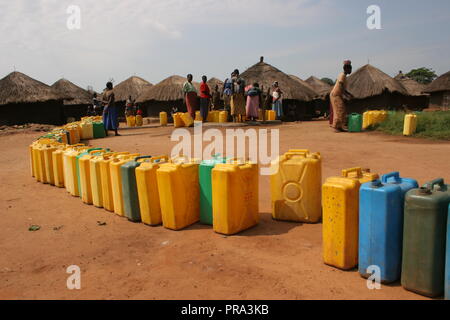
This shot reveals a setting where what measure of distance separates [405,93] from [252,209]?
23.5 meters

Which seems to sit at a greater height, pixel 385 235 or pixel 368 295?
pixel 385 235

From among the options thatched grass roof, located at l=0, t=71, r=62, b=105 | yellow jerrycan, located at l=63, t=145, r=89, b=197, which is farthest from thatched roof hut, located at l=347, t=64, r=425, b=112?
yellow jerrycan, located at l=63, t=145, r=89, b=197

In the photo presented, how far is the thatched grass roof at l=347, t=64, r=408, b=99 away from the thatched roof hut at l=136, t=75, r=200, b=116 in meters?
11.6

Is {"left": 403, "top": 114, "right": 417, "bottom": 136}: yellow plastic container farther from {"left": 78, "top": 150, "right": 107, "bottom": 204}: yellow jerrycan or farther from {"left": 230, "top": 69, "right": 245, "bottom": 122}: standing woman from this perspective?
{"left": 78, "top": 150, "right": 107, "bottom": 204}: yellow jerrycan

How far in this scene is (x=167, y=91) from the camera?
25.6 meters

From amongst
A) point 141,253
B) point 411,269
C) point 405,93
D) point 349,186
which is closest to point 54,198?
point 141,253

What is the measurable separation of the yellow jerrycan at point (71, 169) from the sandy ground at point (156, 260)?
0.21 meters

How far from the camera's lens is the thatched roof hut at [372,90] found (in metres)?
22.4

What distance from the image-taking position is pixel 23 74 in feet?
77.2

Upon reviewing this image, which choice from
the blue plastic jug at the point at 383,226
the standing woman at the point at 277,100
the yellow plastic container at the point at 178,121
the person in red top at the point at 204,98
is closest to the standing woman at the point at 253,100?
the person in red top at the point at 204,98

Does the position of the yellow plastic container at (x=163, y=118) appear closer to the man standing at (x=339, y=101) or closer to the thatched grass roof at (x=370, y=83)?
the man standing at (x=339, y=101)

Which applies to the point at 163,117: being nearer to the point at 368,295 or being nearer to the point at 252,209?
the point at 252,209

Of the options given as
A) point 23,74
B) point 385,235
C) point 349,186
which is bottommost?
point 385,235
